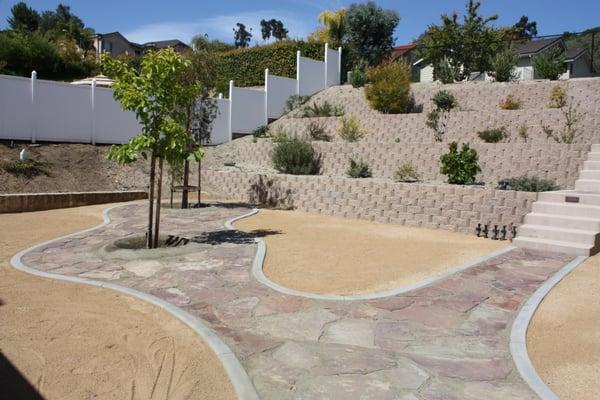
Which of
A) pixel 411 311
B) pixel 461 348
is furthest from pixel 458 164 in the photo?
pixel 461 348

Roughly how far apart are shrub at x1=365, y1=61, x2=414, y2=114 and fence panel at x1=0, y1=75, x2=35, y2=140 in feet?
37.7

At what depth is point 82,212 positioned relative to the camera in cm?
1162

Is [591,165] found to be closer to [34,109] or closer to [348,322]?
[348,322]

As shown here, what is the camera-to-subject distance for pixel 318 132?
1766 centimetres

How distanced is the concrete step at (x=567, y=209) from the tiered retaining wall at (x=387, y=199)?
0.20 m

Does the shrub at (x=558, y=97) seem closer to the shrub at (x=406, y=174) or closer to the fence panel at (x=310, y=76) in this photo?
the shrub at (x=406, y=174)

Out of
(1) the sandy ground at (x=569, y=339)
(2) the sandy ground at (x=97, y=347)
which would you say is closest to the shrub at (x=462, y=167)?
(1) the sandy ground at (x=569, y=339)

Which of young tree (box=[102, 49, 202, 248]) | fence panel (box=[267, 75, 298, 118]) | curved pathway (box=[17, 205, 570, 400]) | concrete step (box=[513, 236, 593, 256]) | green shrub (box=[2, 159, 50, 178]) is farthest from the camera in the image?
fence panel (box=[267, 75, 298, 118])

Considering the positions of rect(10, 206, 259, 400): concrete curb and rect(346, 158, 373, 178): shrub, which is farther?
rect(346, 158, 373, 178): shrub

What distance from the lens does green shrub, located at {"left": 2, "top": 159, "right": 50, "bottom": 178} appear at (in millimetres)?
12727

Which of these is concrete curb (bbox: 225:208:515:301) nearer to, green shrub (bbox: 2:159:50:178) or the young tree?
the young tree

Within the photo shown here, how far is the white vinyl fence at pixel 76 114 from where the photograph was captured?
1400cm

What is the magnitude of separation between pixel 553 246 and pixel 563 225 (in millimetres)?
643

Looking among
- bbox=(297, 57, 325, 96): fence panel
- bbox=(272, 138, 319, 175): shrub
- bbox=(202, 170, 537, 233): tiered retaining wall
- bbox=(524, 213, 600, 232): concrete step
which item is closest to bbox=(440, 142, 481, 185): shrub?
bbox=(202, 170, 537, 233): tiered retaining wall
